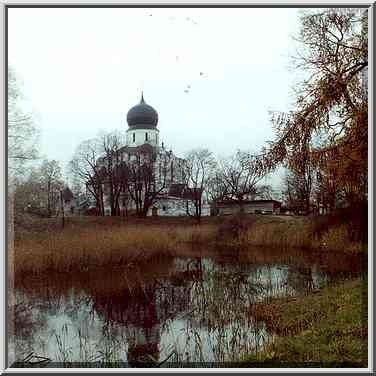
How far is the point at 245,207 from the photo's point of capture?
13.8ft

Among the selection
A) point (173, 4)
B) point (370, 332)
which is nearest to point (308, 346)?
point (370, 332)

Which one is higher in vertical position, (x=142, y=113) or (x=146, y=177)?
(x=142, y=113)

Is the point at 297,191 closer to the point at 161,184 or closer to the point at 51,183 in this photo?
the point at 161,184

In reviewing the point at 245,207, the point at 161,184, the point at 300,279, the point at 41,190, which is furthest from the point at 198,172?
the point at 300,279

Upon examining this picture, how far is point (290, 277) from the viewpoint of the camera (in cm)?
568

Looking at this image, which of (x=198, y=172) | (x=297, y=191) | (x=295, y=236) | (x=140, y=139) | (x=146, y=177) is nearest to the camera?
(x=140, y=139)

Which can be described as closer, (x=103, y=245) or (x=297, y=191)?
(x=297, y=191)

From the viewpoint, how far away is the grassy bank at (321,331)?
2.75 m

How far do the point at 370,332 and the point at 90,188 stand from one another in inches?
119

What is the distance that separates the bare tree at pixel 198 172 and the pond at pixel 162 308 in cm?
110

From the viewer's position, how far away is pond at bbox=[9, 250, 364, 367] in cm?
325

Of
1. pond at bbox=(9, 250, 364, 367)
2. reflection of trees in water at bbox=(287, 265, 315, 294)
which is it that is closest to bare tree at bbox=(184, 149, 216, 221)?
pond at bbox=(9, 250, 364, 367)

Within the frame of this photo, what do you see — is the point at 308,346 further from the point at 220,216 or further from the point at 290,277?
the point at 290,277

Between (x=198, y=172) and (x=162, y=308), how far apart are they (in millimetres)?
1793
